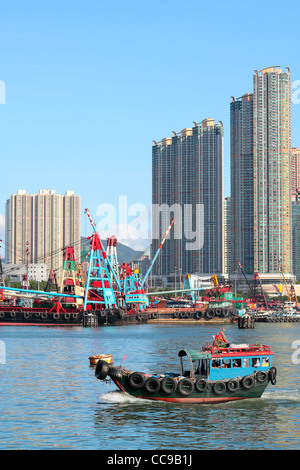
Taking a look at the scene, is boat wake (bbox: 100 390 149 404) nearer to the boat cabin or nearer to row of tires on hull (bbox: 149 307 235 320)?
the boat cabin

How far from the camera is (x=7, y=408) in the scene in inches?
1687

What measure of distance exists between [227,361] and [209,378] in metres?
1.73

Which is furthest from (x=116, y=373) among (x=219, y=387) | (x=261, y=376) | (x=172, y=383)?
(x=261, y=376)

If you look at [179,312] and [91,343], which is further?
[179,312]

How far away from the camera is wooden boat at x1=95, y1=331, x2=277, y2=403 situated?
43.3 meters

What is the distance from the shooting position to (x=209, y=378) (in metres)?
44.4

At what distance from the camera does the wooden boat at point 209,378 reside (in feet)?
142

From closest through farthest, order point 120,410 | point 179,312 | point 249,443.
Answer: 1. point 249,443
2. point 120,410
3. point 179,312

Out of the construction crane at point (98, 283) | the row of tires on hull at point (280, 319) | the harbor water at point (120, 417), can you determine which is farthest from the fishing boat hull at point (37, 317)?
the harbor water at point (120, 417)

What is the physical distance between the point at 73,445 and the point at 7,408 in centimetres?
1039

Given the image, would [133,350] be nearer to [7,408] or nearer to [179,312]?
[7,408]
